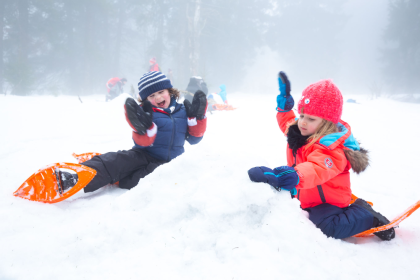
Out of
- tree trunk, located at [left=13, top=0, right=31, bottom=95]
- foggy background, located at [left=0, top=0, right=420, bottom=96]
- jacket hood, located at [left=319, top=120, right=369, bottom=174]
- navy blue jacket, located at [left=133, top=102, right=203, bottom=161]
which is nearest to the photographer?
jacket hood, located at [left=319, top=120, right=369, bottom=174]

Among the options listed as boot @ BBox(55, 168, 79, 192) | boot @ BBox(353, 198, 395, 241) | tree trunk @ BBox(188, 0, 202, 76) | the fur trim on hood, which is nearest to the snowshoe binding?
boot @ BBox(55, 168, 79, 192)

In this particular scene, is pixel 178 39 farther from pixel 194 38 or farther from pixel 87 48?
pixel 87 48

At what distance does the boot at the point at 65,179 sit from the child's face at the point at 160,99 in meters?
1.08

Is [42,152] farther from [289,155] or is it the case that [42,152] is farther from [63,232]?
[289,155]

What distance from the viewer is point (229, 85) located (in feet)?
89.2

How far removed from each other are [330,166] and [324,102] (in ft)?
1.64

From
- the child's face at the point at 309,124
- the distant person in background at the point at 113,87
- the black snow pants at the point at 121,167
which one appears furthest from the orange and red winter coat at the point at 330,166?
the distant person in background at the point at 113,87

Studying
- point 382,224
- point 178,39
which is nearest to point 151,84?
point 382,224

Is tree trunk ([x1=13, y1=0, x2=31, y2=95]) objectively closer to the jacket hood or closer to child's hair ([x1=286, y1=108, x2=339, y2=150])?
child's hair ([x1=286, y1=108, x2=339, y2=150])

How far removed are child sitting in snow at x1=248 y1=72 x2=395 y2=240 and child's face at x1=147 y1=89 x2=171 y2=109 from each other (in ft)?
4.37

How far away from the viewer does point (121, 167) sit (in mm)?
1894

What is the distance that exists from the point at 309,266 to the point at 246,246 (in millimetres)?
281

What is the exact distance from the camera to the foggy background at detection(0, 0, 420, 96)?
1402 cm

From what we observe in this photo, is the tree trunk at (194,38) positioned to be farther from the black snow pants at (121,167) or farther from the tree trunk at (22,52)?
the black snow pants at (121,167)
